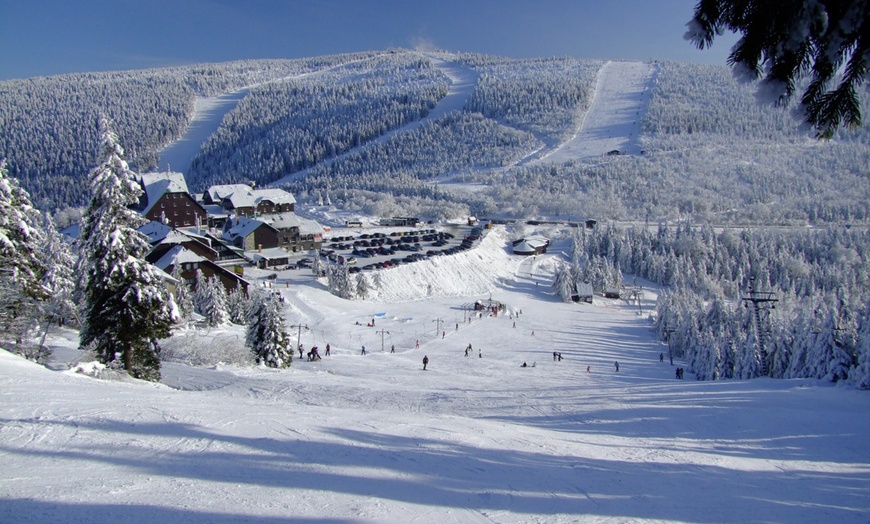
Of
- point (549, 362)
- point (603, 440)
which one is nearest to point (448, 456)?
A: point (603, 440)

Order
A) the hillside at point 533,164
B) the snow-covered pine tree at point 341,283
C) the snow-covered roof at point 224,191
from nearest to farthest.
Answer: the snow-covered pine tree at point 341,283, the snow-covered roof at point 224,191, the hillside at point 533,164

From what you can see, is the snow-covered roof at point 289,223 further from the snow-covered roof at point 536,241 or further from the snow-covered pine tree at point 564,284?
the snow-covered roof at point 536,241

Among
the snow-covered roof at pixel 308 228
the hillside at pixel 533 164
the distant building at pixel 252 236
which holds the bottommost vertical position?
the distant building at pixel 252 236

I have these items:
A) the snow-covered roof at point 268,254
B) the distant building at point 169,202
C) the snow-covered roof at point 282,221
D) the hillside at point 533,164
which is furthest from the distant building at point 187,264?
the hillside at point 533,164

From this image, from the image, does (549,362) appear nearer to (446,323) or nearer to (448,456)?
(446,323)

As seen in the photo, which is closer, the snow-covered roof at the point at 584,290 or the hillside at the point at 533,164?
the snow-covered roof at the point at 584,290

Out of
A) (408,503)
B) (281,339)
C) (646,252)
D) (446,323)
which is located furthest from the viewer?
(646,252)
